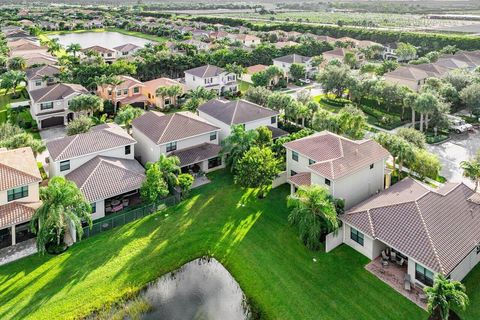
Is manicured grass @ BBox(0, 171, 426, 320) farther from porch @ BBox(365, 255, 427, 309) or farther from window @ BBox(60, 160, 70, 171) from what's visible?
window @ BBox(60, 160, 70, 171)

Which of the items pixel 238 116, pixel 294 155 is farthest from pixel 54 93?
pixel 294 155

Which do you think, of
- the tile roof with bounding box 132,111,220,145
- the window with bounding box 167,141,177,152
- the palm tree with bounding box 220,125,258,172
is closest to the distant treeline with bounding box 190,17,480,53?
the palm tree with bounding box 220,125,258,172

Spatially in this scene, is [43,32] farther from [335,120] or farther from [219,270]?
[219,270]

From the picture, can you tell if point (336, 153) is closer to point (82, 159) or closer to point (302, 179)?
point (302, 179)

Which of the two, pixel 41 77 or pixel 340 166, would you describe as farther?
pixel 41 77

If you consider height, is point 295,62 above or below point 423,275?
above

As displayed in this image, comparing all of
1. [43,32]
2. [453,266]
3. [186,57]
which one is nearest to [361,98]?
[186,57]
